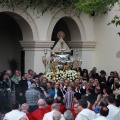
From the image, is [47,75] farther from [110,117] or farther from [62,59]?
[110,117]

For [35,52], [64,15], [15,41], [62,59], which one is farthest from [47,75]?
[15,41]

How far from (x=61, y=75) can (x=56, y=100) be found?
6.38 metres

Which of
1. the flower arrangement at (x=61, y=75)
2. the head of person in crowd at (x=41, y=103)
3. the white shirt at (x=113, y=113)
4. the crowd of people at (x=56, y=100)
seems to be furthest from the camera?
the flower arrangement at (x=61, y=75)

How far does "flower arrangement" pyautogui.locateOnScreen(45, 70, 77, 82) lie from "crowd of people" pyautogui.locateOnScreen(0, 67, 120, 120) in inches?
40.8

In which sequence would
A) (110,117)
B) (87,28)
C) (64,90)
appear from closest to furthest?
(110,117) → (64,90) → (87,28)

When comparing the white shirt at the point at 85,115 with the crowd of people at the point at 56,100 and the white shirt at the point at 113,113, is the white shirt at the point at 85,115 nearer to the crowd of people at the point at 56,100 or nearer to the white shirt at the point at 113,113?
the crowd of people at the point at 56,100

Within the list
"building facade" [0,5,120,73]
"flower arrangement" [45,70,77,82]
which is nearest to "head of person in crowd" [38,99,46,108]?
"flower arrangement" [45,70,77,82]

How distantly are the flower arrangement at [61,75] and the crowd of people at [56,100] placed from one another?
104 cm

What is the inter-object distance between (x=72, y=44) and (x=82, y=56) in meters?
0.78

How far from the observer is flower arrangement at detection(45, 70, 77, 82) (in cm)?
1923

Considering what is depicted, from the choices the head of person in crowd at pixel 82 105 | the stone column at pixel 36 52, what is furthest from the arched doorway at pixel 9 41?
the head of person in crowd at pixel 82 105

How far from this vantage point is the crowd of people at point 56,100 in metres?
11.1

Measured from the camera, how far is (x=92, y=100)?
1473 centimetres

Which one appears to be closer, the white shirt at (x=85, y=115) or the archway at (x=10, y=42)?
the white shirt at (x=85, y=115)
